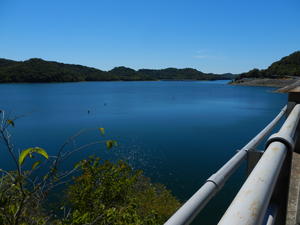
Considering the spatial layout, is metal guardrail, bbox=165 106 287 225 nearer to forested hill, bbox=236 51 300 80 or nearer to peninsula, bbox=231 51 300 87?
peninsula, bbox=231 51 300 87

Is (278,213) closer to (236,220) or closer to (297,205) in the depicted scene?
(297,205)

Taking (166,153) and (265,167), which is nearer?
(265,167)

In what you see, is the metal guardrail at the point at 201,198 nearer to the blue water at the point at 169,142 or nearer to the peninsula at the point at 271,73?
the blue water at the point at 169,142

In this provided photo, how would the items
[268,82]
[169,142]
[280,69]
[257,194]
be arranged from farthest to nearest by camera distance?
[280,69]
[268,82]
[169,142]
[257,194]

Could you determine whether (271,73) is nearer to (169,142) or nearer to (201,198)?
(169,142)

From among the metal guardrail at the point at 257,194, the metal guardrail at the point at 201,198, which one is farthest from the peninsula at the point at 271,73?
the metal guardrail at the point at 257,194

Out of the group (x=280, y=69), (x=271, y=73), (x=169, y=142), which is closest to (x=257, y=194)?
(x=169, y=142)

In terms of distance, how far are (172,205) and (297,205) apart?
457 inches

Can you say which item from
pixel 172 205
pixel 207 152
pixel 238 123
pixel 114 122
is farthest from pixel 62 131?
pixel 238 123

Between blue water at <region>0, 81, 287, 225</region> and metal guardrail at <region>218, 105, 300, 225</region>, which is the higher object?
metal guardrail at <region>218, 105, 300, 225</region>

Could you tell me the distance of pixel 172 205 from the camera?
1244 centimetres

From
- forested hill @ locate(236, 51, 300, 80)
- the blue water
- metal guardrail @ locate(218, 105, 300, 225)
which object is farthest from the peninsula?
metal guardrail @ locate(218, 105, 300, 225)

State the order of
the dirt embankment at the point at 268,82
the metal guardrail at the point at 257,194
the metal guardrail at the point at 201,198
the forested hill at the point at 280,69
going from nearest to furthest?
the metal guardrail at the point at 257,194 → the metal guardrail at the point at 201,198 → the dirt embankment at the point at 268,82 → the forested hill at the point at 280,69

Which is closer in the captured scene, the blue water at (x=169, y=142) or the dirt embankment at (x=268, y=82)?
the blue water at (x=169, y=142)
